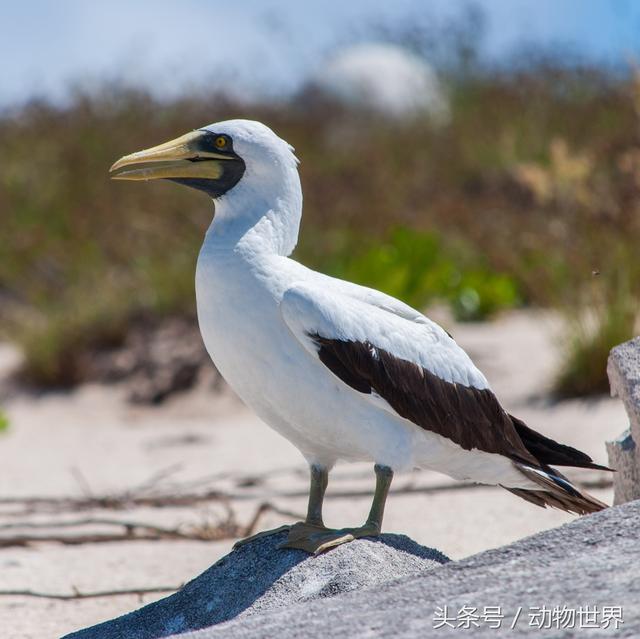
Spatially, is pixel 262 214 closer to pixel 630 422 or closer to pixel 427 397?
pixel 427 397

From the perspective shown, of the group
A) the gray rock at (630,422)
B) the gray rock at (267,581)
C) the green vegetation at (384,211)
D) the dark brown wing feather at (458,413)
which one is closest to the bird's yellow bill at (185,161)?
the dark brown wing feather at (458,413)

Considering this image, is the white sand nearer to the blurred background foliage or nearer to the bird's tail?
the blurred background foliage

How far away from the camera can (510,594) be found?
2.49 m

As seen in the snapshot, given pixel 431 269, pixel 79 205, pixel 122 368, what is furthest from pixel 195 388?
pixel 79 205

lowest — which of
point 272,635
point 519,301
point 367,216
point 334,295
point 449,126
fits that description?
point 272,635

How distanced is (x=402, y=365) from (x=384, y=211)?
8.57 meters

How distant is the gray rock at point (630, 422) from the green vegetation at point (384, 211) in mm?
2940

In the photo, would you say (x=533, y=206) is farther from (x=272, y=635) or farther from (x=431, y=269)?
(x=272, y=635)

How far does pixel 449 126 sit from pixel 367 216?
603 cm

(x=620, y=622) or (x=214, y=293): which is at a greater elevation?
(x=214, y=293)

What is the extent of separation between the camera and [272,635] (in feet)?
8.27

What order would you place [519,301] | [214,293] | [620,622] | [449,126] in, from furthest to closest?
[449,126]
[519,301]
[214,293]
[620,622]

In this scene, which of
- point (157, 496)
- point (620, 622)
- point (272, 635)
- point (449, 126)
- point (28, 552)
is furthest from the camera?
point (449, 126)

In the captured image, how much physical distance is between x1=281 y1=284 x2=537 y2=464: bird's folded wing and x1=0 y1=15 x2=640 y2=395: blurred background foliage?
1805 millimetres
